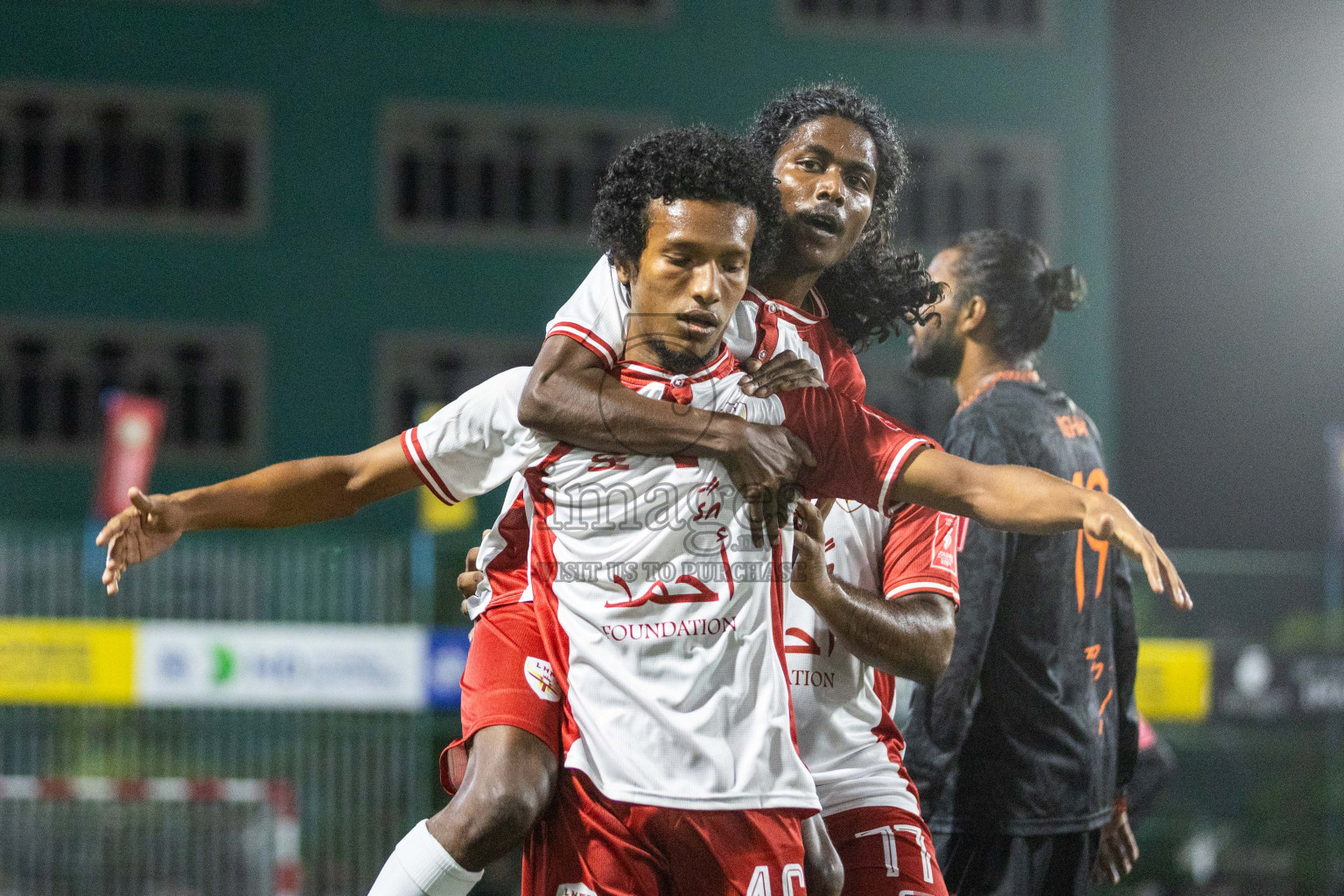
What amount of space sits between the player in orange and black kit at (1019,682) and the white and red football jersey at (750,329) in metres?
0.66

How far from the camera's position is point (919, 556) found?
315cm

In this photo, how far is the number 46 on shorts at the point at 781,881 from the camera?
2395mm

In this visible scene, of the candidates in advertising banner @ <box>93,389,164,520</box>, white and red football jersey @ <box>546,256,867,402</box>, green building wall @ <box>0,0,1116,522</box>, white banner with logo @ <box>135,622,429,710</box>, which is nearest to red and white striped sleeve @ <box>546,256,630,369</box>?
white and red football jersey @ <box>546,256,867,402</box>

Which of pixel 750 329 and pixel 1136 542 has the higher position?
pixel 750 329

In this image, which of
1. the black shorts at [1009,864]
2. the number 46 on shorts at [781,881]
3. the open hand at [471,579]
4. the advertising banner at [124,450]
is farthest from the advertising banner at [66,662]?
the number 46 on shorts at [781,881]

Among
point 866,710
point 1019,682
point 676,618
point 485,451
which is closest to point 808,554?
point 676,618

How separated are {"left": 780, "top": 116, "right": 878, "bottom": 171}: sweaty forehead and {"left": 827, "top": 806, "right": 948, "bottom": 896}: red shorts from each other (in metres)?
1.44

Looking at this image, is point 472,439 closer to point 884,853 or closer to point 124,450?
point 884,853

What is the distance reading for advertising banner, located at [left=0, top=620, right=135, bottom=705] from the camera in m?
11.1

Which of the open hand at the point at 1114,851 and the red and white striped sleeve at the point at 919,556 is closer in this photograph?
the red and white striped sleeve at the point at 919,556

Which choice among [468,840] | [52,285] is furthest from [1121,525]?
[52,285]

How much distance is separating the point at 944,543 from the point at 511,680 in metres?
1.09

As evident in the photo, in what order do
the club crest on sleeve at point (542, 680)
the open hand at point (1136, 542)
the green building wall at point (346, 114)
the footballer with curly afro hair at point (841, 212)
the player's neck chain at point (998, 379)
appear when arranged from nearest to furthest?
the open hand at point (1136, 542) < the club crest on sleeve at point (542, 680) < the footballer with curly afro hair at point (841, 212) < the player's neck chain at point (998, 379) < the green building wall at point (346, 114)

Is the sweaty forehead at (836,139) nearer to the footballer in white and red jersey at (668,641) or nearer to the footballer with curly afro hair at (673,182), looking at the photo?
the footballer with curly afro hair at (673,182)
